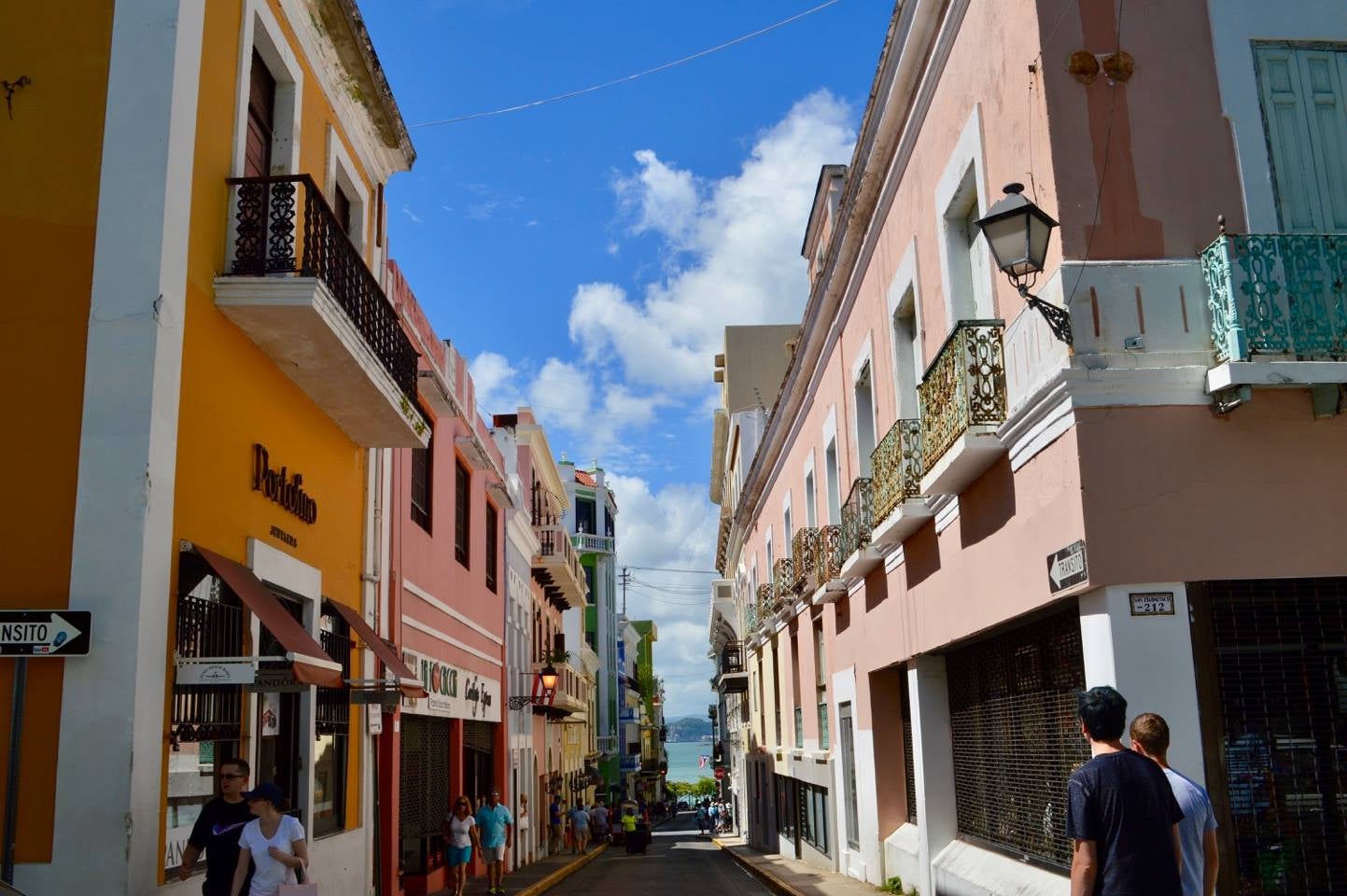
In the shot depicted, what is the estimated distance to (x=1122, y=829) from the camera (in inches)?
177

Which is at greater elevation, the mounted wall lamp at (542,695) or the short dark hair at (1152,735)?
the mounted wall lamp at (542,695)

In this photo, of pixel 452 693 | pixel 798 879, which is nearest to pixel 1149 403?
pixel 798 879

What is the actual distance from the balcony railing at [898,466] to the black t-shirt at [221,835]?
→ 240 inches

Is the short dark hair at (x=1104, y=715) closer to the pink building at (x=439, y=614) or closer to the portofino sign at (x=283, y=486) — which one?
the portofino sign at (x=283, y=486)

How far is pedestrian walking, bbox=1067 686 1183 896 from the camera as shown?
445 cm

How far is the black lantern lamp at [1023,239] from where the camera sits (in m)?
7.08

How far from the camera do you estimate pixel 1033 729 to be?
29.6ft

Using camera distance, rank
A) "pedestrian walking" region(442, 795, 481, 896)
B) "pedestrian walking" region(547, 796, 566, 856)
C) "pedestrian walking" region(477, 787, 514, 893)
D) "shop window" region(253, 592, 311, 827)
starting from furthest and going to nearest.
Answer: "pedestrian walking" region(547, 796, 566, 856), "pedestrian walking" region(477, 787, 514, 893), "pedestrian walking" region(442, 795, 481, 896), "shop window" region(253, 592, 311, 827)

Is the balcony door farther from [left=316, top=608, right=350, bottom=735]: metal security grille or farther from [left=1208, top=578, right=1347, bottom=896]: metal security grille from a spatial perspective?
[left=316, top=608, right=350, bottom=735]: metal security grille

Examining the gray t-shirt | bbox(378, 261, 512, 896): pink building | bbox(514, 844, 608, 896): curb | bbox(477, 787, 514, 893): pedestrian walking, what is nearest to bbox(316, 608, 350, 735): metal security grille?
bbox(378, 261, 512, 896): pink building

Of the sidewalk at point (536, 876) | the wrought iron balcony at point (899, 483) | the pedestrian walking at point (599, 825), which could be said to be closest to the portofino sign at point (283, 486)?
the wrought iron balcony at point (899, 483)

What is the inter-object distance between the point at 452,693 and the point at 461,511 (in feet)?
10.0

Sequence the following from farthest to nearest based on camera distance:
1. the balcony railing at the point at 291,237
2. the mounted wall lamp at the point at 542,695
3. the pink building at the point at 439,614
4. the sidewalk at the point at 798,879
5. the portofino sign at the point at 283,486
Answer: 1. the mounted wall lamp at the point at 542,695
2. the sidewalk at the point at 798,879
3. the pink building at the point at 439,614
4. the portofino sign at the point at 283,486
5. the balcony railing at the point at 291,237

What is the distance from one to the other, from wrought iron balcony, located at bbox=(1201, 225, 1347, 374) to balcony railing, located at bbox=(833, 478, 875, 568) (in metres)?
6.08
